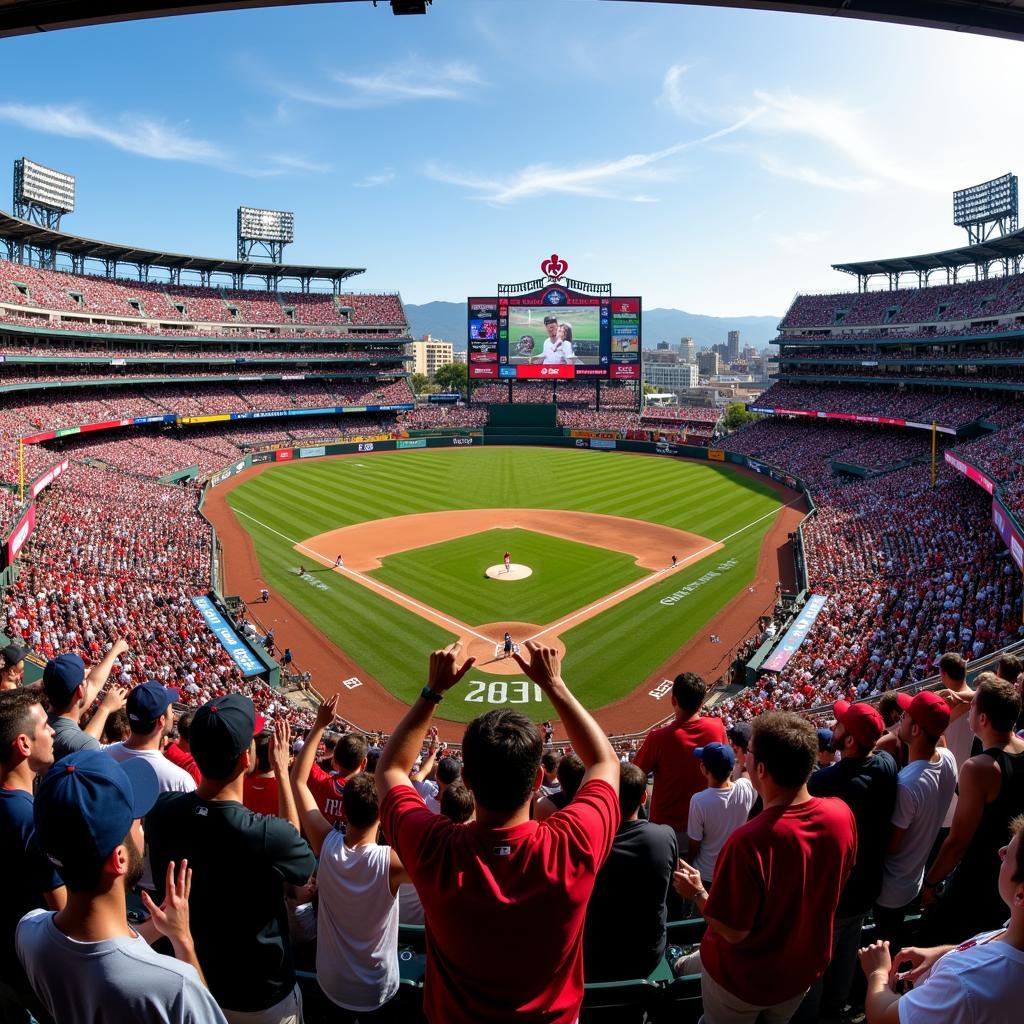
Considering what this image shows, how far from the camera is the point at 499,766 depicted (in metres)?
2.87

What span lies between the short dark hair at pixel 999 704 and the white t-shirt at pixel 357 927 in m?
4.07

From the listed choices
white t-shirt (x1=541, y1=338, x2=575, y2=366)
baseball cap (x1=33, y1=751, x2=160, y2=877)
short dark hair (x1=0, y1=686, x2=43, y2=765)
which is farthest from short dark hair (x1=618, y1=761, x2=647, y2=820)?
white t-shirt (x1=541, y1=338, x2=575, y2=366)

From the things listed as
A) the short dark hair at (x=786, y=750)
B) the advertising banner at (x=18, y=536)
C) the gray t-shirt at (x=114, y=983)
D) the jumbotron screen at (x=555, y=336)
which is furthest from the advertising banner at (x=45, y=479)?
the jumbotron screen at (x=555, y=336)

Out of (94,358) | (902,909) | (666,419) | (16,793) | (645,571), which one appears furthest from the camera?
(666,419)

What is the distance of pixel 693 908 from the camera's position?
6.30m

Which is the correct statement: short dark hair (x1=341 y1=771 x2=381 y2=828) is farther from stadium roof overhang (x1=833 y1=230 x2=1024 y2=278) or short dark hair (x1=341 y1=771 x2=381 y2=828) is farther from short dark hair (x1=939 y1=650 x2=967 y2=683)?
stadium roof overhang (x1=833 y1=230 x2=1024 y2=278)

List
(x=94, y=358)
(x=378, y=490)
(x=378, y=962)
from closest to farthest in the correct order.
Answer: (x=378, y=962), (x=378, y=490), (x=94, y=358)

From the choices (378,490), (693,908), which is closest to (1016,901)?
(693,908)

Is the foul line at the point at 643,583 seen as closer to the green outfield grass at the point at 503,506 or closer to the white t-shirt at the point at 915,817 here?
the green outfield grass at the point at 503,506

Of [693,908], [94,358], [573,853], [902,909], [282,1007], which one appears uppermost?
[94,358]

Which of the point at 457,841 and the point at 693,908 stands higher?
the point at 457,841

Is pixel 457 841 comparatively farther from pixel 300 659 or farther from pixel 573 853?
pixel 300 659

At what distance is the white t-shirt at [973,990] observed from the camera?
257 cm

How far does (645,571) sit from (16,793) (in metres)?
→ 32.2
